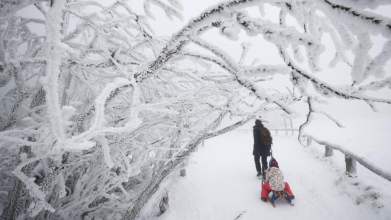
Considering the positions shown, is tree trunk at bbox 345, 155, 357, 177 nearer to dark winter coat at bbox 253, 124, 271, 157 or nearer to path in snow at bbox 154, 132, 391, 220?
path in snow at bbox 154, 132, 391, 220

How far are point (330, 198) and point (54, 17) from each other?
4.72 metres

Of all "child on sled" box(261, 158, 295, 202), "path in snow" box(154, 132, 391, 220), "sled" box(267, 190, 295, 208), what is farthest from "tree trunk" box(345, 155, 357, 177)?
"sled" box(267, 190, 295, 208)

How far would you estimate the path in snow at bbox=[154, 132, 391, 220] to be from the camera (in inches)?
116

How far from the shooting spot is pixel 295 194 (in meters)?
3.59

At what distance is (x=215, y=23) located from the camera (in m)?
0.73

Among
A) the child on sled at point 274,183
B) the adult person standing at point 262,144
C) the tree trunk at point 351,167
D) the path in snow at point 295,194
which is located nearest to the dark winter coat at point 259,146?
the adult person standing at point 262,144

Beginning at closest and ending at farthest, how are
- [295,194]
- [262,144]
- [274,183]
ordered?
[274,183]
[295,194]
[262,144]

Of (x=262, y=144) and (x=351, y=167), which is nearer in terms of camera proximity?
(x=351, y=167)

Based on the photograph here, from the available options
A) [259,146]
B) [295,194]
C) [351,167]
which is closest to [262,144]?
[259,146]

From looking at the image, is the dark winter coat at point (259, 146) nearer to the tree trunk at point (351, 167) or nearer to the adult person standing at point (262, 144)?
the adult person standing at point (262, 144)

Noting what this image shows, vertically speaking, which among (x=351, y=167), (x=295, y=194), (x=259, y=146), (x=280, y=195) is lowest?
(x=295, y=194)

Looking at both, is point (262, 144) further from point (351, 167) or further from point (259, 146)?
point (351, 167)

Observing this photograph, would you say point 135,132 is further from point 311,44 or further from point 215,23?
point 311,44

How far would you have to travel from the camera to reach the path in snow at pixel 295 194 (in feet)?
9.67
